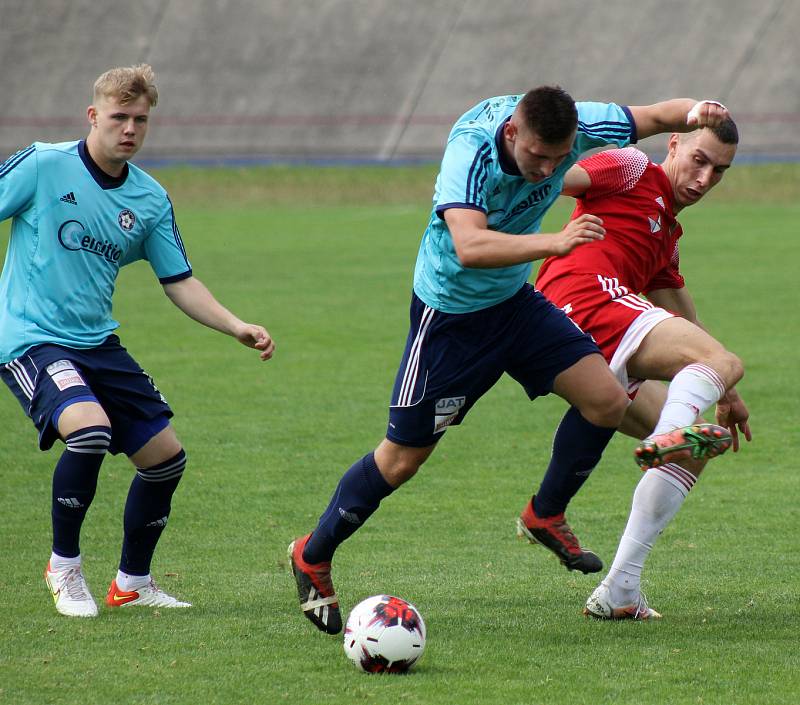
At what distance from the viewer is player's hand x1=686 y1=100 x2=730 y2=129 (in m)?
5.25

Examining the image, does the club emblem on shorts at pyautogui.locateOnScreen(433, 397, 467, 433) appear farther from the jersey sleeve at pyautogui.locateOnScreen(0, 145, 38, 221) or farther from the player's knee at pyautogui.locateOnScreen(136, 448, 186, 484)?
the jersey sleeve at pyautogui.locateOnScreen(0, 145, 38, 221)

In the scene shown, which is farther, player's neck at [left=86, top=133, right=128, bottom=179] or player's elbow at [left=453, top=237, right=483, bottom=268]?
player's neck at [left=86, top=133, right=128, bottom=179]

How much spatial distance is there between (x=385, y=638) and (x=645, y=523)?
1344 mm

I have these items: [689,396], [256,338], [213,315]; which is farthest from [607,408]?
[213,315]

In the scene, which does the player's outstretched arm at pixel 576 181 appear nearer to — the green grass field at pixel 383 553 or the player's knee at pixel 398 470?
the player's knee at pixel 398 470

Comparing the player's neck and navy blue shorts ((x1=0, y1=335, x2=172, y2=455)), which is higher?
the player's neck

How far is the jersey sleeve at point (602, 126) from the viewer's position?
5199mm

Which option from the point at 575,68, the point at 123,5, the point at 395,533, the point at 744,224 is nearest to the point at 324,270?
the point at 744,224

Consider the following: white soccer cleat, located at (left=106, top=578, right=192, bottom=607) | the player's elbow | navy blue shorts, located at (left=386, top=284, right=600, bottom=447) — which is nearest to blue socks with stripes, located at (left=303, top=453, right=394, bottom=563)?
navy blue shorts, located at (left=386, top=284, right=600, bottom=447)

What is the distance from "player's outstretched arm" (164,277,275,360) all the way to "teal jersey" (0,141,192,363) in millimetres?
302

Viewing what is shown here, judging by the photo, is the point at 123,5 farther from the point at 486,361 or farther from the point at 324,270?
the point at 486,361

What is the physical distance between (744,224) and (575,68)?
657 inches

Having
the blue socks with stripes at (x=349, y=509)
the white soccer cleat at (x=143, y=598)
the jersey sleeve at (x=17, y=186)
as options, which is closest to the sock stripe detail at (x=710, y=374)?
the blue socks with stripes at (x=349, y=509)

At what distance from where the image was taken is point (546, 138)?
15.0ft
